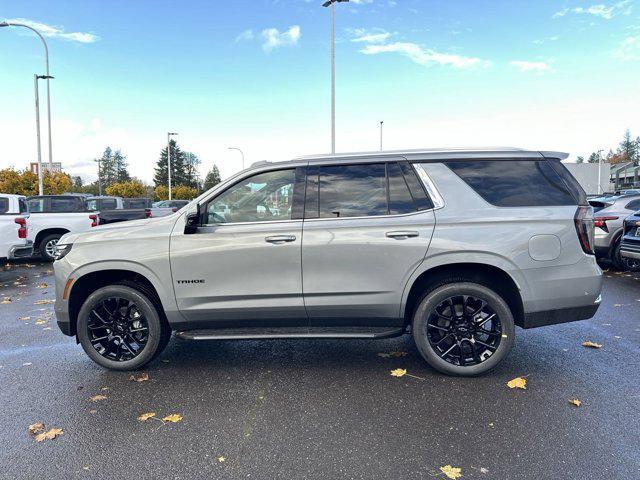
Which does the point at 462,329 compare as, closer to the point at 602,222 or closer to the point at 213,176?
the point at 602,222

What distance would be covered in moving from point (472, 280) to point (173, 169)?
8757 centimetres

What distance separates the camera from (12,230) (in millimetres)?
10102

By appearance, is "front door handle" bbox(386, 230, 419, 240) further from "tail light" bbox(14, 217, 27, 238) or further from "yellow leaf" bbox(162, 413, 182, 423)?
"tail light" bbox(14, 217, 27, 238)

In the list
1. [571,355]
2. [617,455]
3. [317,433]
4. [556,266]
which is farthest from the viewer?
[571,355]

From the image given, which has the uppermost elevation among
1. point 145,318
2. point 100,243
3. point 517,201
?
point 517,201

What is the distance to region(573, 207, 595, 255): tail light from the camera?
385 cm

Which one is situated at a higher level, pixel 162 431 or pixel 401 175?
pixel 401 175

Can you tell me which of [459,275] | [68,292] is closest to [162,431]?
[68,292]

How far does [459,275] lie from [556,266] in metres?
0.80

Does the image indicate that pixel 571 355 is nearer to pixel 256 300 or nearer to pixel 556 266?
pixel 556 266

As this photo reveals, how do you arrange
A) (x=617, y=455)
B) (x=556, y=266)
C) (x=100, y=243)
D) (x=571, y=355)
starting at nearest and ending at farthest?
(x=617, y=455) < (x=556, y=266) < (x=100, y=243) < (x=571, y=355)

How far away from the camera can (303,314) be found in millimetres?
4035

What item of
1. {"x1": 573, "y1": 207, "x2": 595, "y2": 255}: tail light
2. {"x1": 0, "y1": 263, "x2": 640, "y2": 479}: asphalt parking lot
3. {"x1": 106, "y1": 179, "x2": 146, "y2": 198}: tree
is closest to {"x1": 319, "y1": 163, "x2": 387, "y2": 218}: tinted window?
{"x1": 0, "y1": 263, "x2": 640, "y2": 479}: asphalt parking lot

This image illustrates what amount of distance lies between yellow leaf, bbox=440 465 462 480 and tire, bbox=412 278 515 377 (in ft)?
4.30
